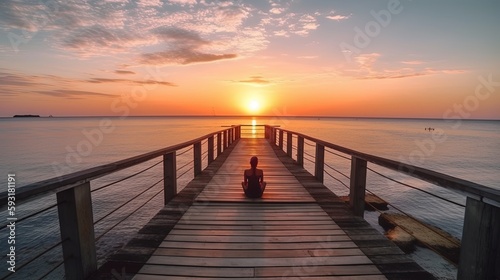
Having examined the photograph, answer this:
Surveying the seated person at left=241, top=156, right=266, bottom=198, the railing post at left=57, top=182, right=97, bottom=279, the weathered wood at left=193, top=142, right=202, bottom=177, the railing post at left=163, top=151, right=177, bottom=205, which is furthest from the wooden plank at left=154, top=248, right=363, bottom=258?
the weathered wood at left=193, top=142, right=202, bottom=177

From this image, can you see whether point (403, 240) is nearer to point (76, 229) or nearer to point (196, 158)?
point (196, 158)

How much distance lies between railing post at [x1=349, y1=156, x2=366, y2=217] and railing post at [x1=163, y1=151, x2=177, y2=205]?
337 cm

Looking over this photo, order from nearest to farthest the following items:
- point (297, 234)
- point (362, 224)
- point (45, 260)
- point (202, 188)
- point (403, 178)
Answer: point (297, 234) → point (362, 224) → point (202, 188) → point (45, 260) → point (403, 178)

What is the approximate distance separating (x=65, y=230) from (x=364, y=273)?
3.16 m

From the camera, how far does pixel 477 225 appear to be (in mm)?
2090

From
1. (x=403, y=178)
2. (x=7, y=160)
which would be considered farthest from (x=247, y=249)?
(x=7, y=160)

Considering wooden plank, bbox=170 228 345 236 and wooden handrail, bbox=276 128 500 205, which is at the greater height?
wooden handrail, bbox=276 128 500 205

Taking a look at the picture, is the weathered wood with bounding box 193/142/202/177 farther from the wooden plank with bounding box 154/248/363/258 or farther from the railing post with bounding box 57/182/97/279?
the railing post with bounding box 57/182/97/279

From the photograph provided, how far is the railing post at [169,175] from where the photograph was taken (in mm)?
4989

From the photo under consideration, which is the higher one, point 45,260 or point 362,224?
point 362,224

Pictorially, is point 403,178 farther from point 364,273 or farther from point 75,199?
point 75,199

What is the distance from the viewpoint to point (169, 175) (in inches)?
203

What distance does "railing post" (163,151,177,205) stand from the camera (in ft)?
16.4

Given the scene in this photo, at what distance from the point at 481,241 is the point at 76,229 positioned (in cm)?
359
